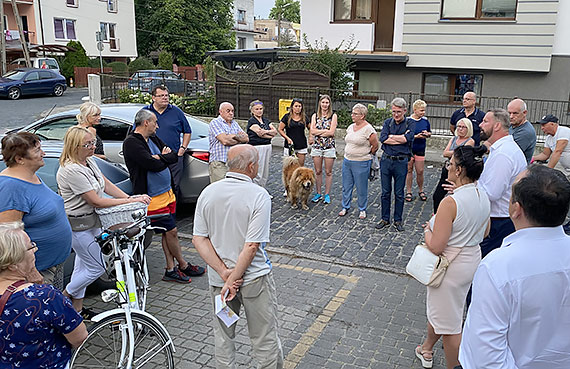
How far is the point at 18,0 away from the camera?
123 ft

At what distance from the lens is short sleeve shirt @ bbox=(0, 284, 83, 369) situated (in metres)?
2.41

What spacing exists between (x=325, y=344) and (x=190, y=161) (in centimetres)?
421

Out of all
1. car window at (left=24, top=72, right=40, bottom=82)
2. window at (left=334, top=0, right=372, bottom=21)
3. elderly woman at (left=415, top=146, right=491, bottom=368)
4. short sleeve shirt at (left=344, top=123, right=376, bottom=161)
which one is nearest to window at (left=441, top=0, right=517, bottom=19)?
window at (left=334, top=0, right=372, bottom=21)

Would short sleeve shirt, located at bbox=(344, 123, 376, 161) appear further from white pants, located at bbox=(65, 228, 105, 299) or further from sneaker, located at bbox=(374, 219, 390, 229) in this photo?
white pants, located at bbox=(65, 228, 105, 299)

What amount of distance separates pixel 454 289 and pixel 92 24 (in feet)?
152

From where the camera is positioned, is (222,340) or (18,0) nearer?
(222,340)

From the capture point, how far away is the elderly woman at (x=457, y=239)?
3689mm

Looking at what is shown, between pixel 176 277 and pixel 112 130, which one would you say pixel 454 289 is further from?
pixel 112 130

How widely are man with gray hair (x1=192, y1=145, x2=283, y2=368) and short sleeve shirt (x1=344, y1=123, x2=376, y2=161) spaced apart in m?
4.54

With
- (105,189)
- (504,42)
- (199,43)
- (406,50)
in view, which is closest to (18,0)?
(199,43)

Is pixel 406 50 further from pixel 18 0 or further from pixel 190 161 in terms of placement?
pixel 18 0

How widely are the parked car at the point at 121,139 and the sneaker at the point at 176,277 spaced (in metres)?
2.21

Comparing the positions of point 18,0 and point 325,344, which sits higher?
point 18,0

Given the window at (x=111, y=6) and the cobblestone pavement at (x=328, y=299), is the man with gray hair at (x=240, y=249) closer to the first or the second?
the cobblestone pavement at (x=328, y=299)
